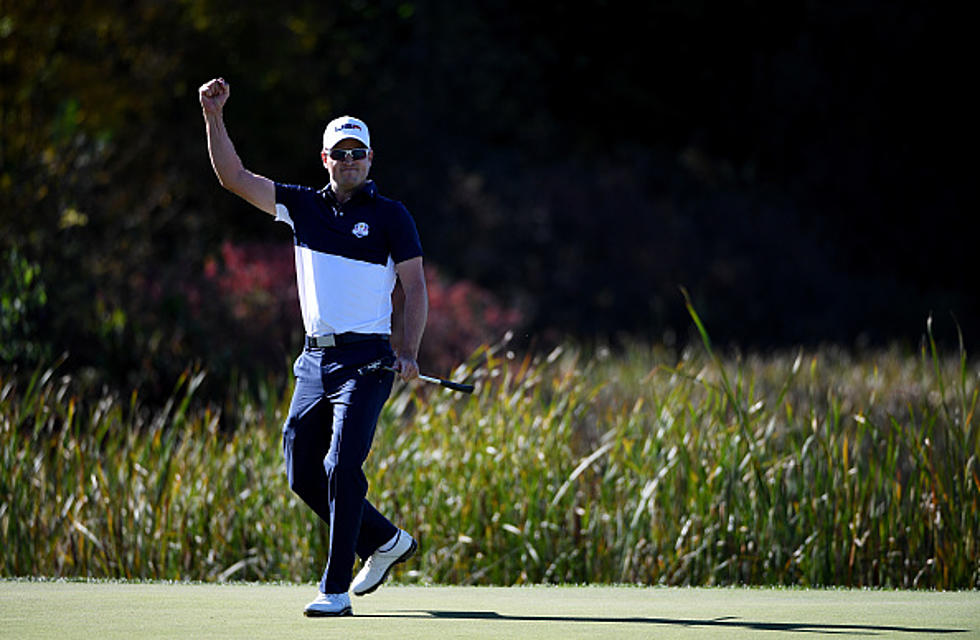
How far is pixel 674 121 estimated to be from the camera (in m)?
32.4

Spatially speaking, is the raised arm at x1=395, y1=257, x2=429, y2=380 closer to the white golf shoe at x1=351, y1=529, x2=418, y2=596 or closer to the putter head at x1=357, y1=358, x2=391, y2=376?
the putter head at x1=357, y1=358, x2=391, y2=376

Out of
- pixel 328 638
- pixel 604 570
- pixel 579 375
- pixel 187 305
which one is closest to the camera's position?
pixel 328 638

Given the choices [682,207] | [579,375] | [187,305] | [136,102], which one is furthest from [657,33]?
[579,375]

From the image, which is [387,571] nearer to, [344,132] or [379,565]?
[379,565]

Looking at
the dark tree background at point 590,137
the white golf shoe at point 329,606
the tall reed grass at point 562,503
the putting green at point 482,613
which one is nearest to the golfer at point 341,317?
the white golf shoe at point 329,606

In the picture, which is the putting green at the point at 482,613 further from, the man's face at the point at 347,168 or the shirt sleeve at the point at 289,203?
the man's face at the point at 347,168

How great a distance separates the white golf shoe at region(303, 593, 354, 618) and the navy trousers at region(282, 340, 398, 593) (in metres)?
0.03

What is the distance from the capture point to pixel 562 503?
9.93m

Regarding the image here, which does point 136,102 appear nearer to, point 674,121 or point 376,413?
point 674,121

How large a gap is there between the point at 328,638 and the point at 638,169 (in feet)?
84.6

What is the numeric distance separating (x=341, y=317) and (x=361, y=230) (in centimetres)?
34

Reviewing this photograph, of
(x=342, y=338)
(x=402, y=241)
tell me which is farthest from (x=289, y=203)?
(x=342, y=338)

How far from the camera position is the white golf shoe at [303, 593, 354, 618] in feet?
22.1

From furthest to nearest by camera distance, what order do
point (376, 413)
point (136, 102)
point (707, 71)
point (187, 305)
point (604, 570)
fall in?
point (707, 71), point (136, 102), point (187, 305), point (604, 570), point (376, 413)
